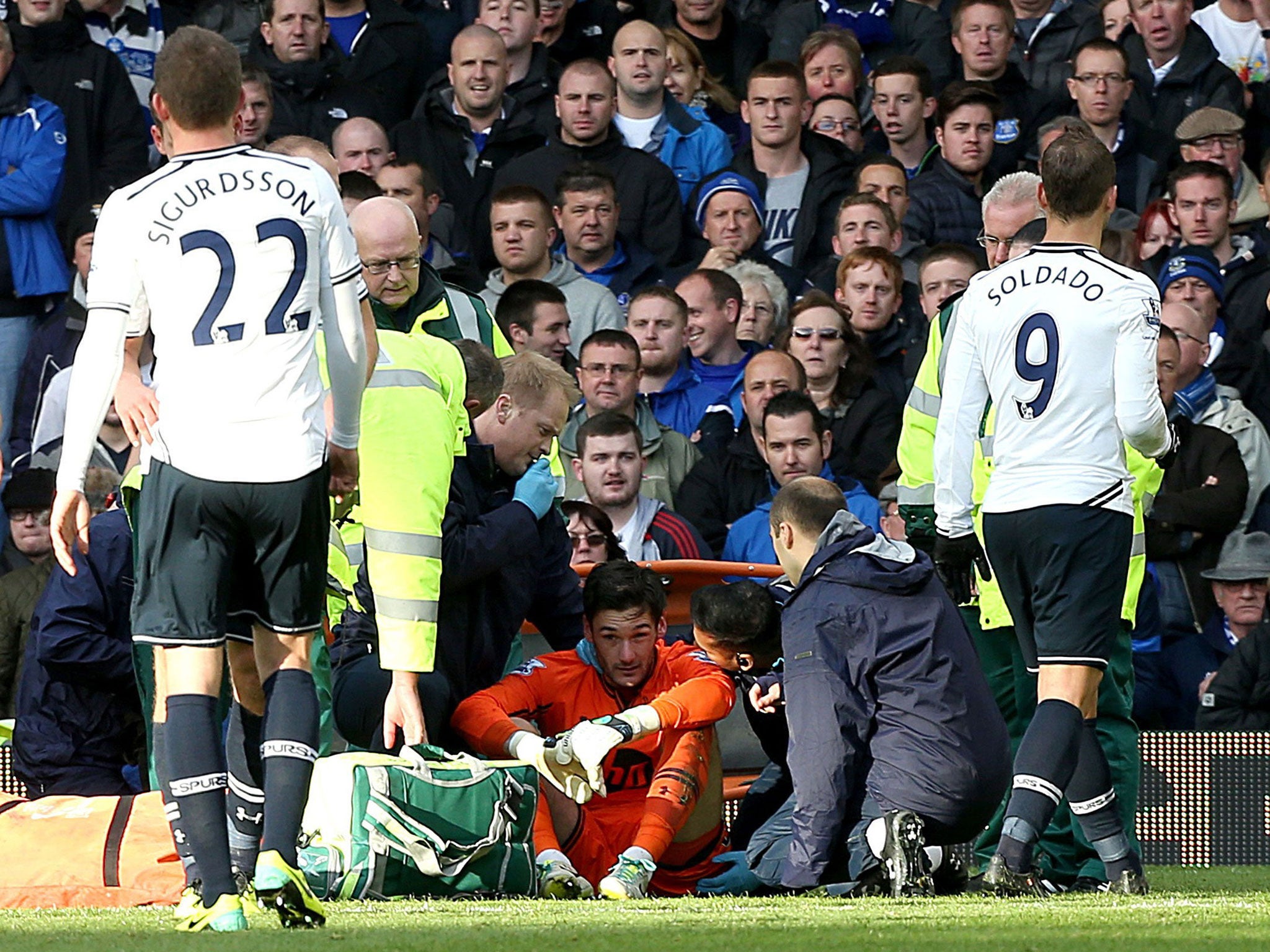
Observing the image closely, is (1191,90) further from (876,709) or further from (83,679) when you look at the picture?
(83,679)

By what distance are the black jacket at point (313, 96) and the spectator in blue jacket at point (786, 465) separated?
3770mm

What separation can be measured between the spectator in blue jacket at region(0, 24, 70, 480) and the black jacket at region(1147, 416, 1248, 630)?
234 inches

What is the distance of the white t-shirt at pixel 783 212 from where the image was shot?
12430 millimetres

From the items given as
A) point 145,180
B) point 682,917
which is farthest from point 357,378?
point 682,917

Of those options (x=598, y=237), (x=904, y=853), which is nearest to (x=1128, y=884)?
(x=904, y=853)

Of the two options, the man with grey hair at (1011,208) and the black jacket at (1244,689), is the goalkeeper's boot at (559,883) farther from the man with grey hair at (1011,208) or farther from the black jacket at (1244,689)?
the black jacket at (1244,689)

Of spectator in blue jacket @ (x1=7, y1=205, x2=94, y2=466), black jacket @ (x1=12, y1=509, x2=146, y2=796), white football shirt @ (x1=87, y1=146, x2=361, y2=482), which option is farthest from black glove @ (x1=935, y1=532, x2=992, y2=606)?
spectator in blue jacket @ (x1=7, y1=205, x2=94, y2=466)

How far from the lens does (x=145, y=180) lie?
17.4 feet

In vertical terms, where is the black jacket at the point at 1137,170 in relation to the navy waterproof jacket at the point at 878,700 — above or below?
above

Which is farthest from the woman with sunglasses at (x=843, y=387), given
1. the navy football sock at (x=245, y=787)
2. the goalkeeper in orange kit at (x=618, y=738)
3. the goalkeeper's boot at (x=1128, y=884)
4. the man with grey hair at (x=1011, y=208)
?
the navy football sock at (x=245, y=787)

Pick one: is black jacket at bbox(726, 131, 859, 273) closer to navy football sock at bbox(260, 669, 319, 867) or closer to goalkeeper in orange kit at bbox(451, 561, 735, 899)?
goalkeeper in orange kit at bbox(451, 561, 735, 899)

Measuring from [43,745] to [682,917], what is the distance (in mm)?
3672

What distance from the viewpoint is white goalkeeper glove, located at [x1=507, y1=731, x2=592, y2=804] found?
23.4ft

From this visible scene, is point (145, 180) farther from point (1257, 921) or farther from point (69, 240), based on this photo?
point (69, 240)
